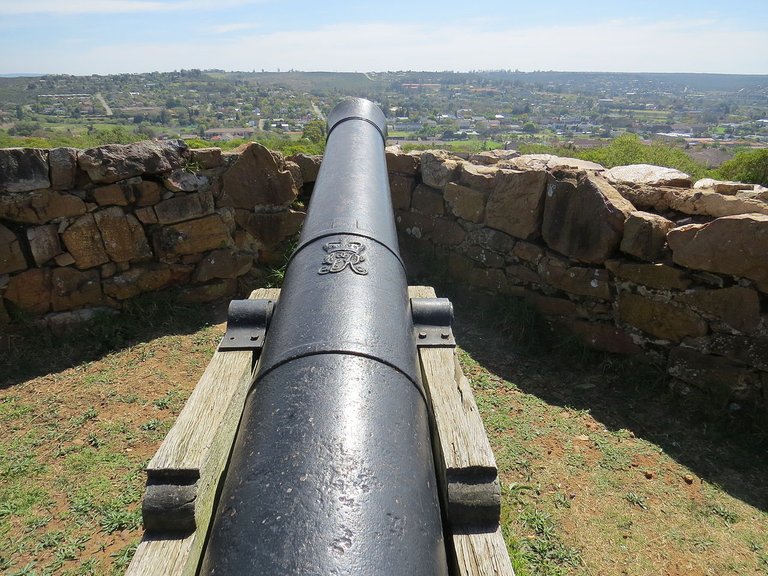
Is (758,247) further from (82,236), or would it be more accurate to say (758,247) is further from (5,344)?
(5,344)

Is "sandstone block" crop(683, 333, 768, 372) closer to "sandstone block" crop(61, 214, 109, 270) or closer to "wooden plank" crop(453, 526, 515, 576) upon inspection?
"wooden plank" crop(453, 526, 515, 576)

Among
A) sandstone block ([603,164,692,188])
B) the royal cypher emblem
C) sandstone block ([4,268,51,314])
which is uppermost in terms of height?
the royal cypher emblem

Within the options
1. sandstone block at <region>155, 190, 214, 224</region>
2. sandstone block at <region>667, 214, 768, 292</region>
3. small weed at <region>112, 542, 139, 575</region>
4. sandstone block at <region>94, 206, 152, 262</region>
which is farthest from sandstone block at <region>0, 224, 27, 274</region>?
sandstone block at <region>667, 214, 768, 292</region>

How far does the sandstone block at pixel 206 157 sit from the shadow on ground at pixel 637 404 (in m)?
2.89

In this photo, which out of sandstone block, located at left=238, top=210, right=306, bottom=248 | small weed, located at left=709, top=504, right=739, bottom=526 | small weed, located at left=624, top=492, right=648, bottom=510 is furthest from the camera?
sandstone block, located at left=238, top=210, right=306, bottom=248

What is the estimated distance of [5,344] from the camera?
4.60m

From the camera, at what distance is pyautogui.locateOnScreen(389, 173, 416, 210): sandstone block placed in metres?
6.03

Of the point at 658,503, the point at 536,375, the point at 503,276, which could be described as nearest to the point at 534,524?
the point at 658,503

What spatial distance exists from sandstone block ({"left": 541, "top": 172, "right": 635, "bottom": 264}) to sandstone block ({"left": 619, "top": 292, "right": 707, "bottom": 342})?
0.42 meters

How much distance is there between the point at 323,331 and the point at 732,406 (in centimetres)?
322

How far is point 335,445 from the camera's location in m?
1.38

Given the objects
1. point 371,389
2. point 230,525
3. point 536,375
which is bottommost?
point 536,375

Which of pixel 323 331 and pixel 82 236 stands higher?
pixel 323 331

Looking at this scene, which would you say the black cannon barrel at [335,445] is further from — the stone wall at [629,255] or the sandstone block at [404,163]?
the sandstone block at [404,163]
